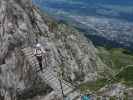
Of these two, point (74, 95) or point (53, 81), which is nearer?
point (53, 81)

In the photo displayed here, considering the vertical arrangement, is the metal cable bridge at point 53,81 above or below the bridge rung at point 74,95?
above

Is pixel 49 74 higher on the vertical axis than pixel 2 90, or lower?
higher

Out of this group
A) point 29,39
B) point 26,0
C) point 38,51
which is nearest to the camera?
point 38,51

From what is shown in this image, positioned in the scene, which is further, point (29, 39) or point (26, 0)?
point (26, 0)

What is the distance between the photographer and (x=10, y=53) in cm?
12481

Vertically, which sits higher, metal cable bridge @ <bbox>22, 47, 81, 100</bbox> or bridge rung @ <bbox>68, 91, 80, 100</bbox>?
metal cable bridge @ <bbox>22, 47, 81, 100</bbox>

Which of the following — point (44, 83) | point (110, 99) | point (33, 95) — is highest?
point (44, 83)

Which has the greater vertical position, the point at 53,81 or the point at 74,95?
the point at 53,81

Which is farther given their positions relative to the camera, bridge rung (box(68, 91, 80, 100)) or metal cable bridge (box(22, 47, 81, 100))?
bridge rung (box(68, 91, 80, 100))

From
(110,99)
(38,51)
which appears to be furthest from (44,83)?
(110,99)

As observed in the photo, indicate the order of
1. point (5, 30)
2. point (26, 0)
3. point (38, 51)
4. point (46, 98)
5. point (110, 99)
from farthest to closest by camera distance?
point (110, 99)
point (26, 0)
point (5, 30)
point (46, 98)
point (38, 51)

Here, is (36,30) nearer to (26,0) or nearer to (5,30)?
(26,0)

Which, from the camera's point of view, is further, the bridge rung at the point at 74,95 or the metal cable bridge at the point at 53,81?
the bridge rung at the point at 74,95

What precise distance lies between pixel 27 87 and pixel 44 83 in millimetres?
23083
